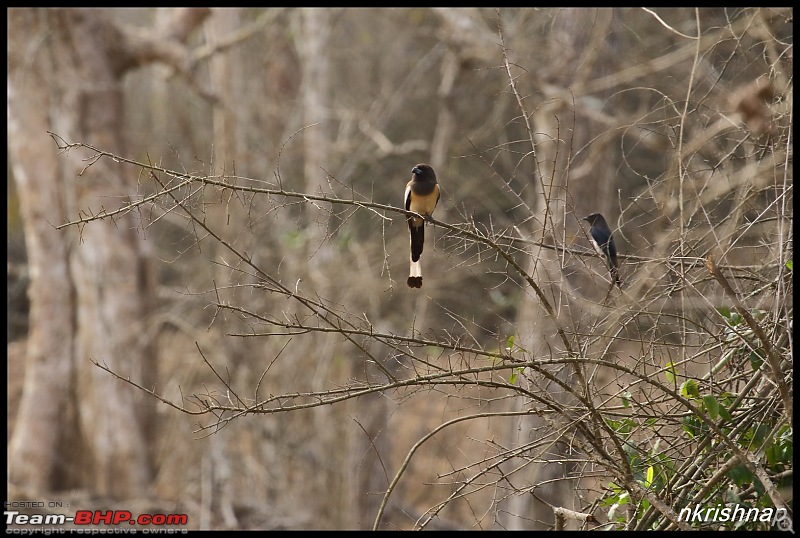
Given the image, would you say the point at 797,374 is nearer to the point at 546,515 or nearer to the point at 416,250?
A: the point at 416,250

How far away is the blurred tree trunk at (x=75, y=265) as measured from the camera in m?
8.50

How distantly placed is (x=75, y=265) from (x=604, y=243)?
5.98 m

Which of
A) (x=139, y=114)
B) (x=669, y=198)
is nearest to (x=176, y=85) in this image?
(x=139, y=114)

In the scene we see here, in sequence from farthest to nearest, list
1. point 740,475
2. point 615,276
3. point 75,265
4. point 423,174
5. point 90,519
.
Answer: point 75,265 < point 90,519 < point 423,174 < point 615,276 < point 740,475

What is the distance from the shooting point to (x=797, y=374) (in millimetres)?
2658

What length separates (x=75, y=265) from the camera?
28.4 ft

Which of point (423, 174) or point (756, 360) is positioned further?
point (423, 174)

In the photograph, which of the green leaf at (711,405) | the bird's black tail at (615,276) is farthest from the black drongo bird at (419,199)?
the green leaf at (711,405)

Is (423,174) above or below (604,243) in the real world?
above

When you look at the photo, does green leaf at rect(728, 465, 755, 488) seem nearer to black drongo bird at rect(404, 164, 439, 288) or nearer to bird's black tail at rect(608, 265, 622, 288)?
bird's black tail at rect(608, 265, 622, 288)

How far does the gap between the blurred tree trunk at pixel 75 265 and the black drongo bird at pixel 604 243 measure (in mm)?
5166

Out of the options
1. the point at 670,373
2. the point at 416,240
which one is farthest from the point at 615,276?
the point at 416,240

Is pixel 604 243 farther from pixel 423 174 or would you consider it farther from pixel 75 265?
pixel 75 265

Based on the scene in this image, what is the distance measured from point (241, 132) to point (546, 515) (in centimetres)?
481
